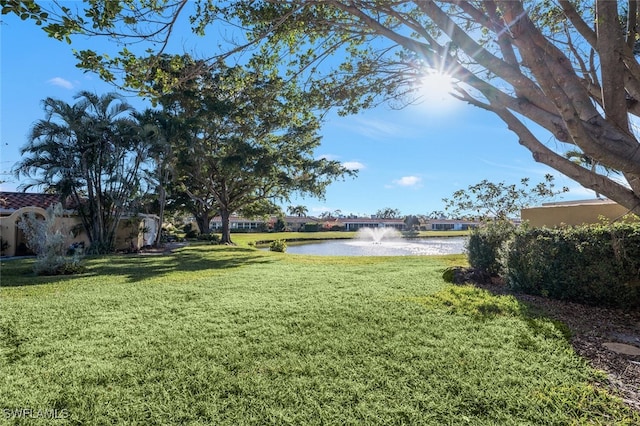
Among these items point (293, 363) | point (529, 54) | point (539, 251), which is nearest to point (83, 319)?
point (293, 363)

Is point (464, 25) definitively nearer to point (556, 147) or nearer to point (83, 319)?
point (556, 147)

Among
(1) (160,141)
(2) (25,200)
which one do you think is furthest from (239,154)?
(2) (25,200)

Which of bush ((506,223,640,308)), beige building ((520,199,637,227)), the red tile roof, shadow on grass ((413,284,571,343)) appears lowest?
shadow on grass ((413,284,571,343))

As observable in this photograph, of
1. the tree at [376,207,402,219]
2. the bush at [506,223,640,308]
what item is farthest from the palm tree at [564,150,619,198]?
the tree at [376,207,402,219]

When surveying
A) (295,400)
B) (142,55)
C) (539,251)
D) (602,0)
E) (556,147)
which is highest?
(142,55)

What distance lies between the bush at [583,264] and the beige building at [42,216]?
13.9 m

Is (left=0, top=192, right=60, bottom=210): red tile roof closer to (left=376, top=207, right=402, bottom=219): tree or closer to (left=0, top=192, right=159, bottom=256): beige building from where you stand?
(left=0, top=192, right=159, bottom=256): beige building

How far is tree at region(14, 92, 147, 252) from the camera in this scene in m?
14.3

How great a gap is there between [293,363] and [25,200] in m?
19.9

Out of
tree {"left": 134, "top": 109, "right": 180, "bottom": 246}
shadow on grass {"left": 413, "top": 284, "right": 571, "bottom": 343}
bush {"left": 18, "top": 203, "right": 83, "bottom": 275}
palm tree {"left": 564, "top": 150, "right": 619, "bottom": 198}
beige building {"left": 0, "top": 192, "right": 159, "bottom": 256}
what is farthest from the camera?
tree {"left": 134, "top": 109, "right": 180, "bottom": 246}

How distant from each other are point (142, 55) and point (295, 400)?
14.7 feet

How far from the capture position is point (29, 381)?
2920mm

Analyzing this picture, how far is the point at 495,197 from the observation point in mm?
11297

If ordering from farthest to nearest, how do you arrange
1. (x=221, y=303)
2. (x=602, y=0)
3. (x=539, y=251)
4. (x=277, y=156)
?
1. (x=277, y=156)
2. (x=539, y=251)
3. (x=221, y=303)
4. (x=602, y=0)
